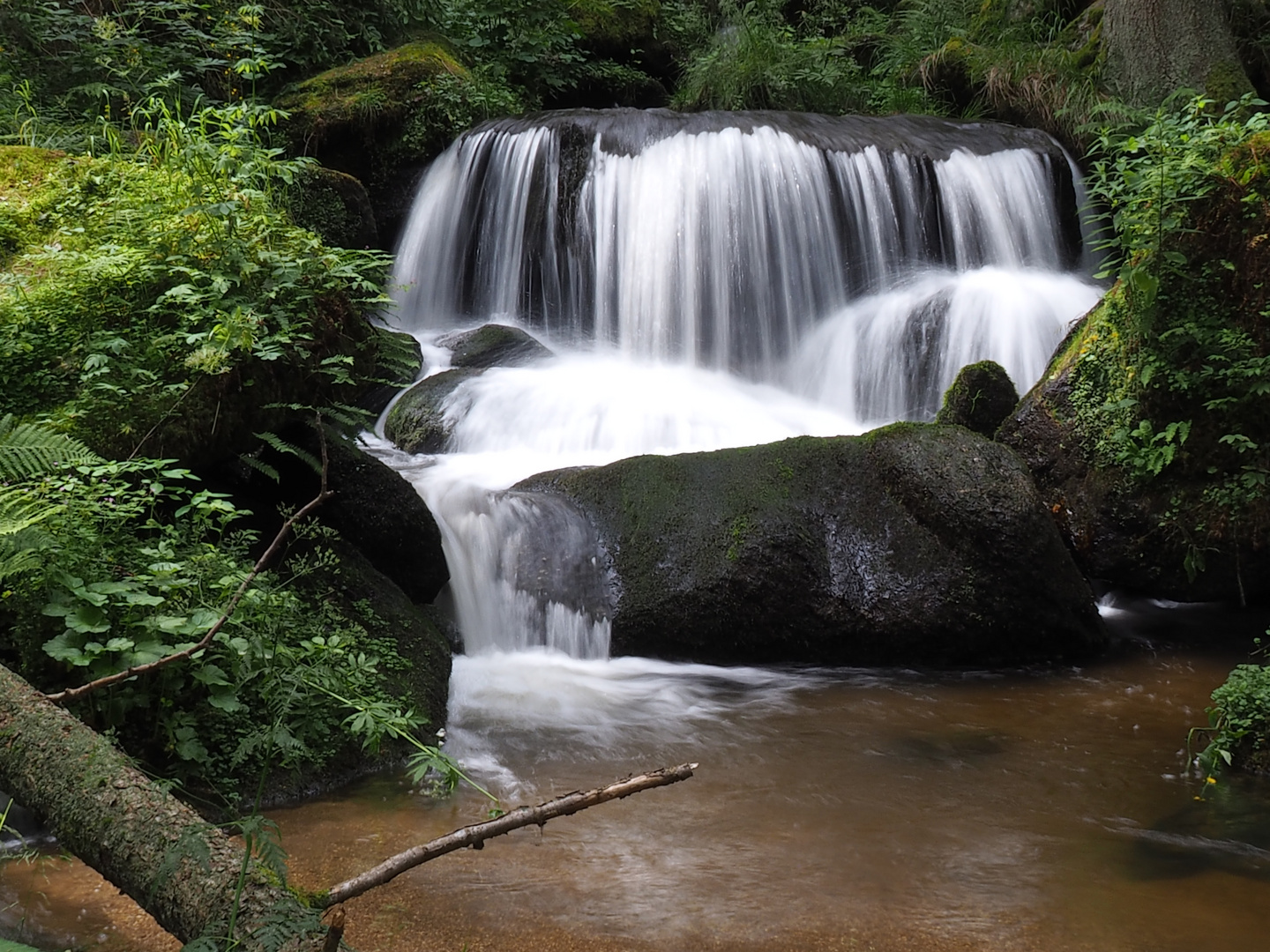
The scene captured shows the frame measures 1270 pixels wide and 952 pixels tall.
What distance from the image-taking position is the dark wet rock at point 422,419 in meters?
7.45

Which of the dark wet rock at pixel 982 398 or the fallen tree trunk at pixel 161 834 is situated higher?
the dark wet rock at pixel 982 398

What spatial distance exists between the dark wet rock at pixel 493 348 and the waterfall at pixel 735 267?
0.71 feet

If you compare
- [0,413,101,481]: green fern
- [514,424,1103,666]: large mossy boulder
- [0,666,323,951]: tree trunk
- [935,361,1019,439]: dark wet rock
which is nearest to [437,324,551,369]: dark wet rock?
[514,424,1103,666]: large mossy boulder

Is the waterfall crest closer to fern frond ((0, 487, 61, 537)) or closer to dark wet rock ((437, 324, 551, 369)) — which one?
dark wet rock ((437, 324, 551, 369))

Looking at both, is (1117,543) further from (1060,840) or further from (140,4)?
(140,4)

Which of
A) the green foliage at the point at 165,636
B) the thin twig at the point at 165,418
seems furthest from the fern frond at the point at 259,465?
the green foliage at the point at 165,636

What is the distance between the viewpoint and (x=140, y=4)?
8.90m

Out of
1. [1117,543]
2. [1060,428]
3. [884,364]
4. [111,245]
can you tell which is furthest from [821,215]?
[111,245]

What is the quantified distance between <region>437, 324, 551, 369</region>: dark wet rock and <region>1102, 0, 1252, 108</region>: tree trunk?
6.68m

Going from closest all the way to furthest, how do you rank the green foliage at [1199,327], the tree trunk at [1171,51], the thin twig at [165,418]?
the thin twig at [165,418]
the green foliage at [1199,327]
the tree trunk at [1171,51]

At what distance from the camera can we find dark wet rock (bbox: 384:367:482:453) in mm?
7453

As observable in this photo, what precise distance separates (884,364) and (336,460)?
5.14 m

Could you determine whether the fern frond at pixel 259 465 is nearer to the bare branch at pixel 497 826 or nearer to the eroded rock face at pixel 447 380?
the eroded rock face at pixel 447 380

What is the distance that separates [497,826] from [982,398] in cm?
572
